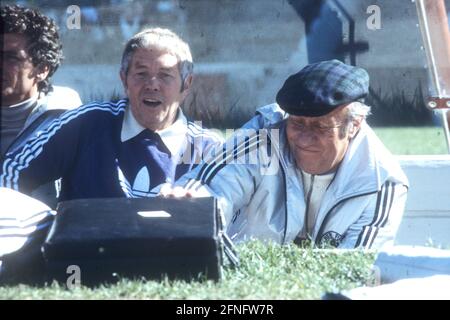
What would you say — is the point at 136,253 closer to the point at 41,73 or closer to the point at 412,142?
the point at 41,73

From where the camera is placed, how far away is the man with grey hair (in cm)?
459

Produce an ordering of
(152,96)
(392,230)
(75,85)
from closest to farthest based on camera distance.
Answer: (392,230) < (152,96) < (75,85)

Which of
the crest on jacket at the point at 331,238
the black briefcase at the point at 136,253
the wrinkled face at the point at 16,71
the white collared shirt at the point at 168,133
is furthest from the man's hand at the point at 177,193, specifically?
the wrinkled face at the point at 16,71

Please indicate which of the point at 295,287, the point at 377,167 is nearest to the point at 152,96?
the point at 377,167

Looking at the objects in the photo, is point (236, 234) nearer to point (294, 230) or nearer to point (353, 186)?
point (294, 230)

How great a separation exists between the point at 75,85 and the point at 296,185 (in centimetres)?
155

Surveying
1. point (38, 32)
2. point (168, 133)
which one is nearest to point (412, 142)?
point (168, 133)

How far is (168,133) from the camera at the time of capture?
471 centimetres

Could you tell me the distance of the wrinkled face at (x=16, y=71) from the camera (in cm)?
494

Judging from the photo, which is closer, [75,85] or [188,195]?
[188,195]

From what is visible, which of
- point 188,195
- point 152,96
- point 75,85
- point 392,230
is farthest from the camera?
point 75,85

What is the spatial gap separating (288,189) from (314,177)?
0.12 m

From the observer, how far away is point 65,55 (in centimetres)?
543

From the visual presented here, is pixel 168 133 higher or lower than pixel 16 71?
lower
